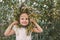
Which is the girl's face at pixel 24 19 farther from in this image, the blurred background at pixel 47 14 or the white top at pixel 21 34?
the blurred background at pixel 47 14

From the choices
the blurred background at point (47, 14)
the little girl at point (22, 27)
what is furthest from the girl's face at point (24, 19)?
the blurred background at point (47, 14)

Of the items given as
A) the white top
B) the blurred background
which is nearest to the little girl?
the white top

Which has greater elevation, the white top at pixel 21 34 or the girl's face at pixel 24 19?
the girl's face at pixel 24 19

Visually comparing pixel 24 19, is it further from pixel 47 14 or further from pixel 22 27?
pixel 47 14

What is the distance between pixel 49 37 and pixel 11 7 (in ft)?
2.82

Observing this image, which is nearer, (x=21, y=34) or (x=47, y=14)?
(x=21, y=34)

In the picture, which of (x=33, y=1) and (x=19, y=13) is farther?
(x=33, y=1)

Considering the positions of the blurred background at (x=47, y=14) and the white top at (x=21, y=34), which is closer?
the white top at (x=21, y=34)

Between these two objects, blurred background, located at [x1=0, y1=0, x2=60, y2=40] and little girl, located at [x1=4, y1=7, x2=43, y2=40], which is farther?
blurred background, located at [x1=0, y1=0, x2=60, y2=40]

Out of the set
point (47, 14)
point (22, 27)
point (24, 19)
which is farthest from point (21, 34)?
point (47, 14)

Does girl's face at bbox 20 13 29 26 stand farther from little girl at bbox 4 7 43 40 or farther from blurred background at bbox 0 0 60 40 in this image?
blurred background at bbox 0 0 60 40

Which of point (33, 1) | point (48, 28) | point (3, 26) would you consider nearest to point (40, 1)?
point (33, 1)

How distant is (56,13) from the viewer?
4316 millimetres

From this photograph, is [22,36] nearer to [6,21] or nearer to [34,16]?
[34,16]
